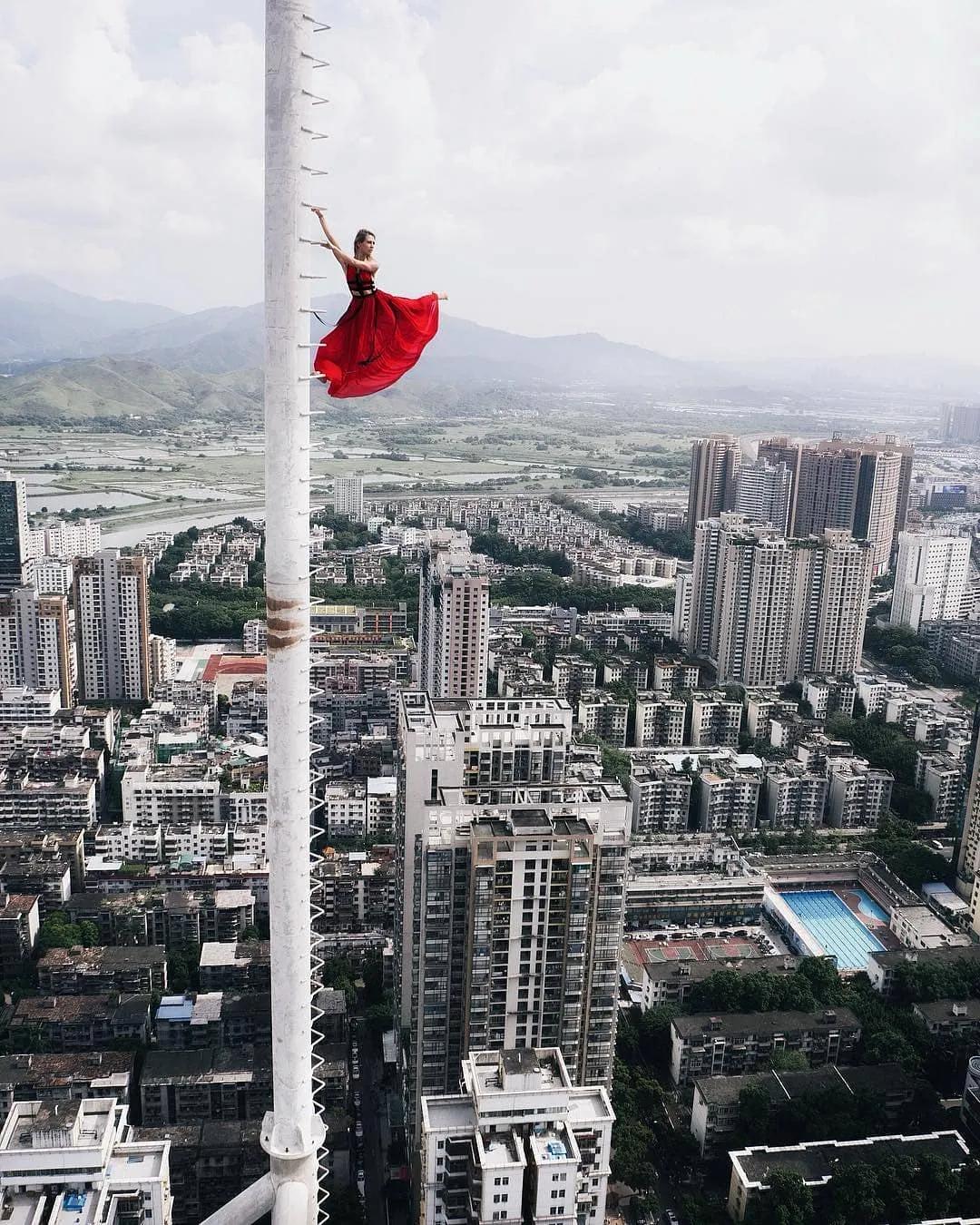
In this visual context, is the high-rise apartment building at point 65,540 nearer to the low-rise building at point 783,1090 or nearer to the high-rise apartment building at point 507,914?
the high-rise apartment building at point 507,914

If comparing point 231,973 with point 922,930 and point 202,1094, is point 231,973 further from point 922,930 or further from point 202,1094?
point 922,930

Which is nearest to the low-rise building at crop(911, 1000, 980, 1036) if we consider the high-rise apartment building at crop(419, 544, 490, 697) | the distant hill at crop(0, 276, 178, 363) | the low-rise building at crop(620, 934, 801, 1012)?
the low-rise building at crop(620, 934, 801, 1012)

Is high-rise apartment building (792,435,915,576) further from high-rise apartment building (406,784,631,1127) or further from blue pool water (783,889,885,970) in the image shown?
high-rise apartment building (406,784,631,1127)

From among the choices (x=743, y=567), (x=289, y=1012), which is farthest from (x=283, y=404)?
(x=743, y=567)

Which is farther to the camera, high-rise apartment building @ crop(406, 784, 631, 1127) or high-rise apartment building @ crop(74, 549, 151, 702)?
high-rise apartment building @ crop(74, 549, 151, 702)

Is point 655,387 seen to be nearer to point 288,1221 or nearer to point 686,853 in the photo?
point 686,853

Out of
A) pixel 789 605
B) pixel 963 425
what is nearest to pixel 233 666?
pixel 789 605
